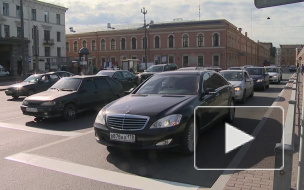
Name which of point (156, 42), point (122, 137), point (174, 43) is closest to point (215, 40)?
point (174, 43)

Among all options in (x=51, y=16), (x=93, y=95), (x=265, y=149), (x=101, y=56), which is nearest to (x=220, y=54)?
(x=101, y=56)

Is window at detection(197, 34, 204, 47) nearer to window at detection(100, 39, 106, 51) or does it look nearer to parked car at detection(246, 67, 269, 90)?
window at detection(100, 39, 106, 51)

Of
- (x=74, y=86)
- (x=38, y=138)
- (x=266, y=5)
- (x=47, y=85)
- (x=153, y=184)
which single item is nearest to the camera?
(x=266, y=5)

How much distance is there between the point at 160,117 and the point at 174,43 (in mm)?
64709

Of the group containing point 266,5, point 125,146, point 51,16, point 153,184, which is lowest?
point 153,184

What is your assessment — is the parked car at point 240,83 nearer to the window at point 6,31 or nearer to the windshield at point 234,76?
the windshield at point 234,76

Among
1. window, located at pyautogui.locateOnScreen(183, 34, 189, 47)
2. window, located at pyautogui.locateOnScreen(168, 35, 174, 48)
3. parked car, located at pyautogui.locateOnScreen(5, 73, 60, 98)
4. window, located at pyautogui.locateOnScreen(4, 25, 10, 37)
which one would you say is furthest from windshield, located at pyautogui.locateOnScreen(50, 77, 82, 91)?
window, located at pyautogui.locateOnScreen(168, 35, 174, 48)

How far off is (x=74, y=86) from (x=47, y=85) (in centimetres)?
739

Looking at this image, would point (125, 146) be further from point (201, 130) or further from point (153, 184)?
point (201, 130)

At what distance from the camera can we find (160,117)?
5418 millimetres

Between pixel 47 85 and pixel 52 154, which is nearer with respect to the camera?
pixel 52 154

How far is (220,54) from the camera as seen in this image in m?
65.8

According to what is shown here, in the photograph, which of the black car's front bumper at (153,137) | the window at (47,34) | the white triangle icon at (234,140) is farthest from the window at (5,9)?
the black car's front bumper at (153,137)

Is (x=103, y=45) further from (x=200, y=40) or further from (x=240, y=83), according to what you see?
(x=240, y=83)
